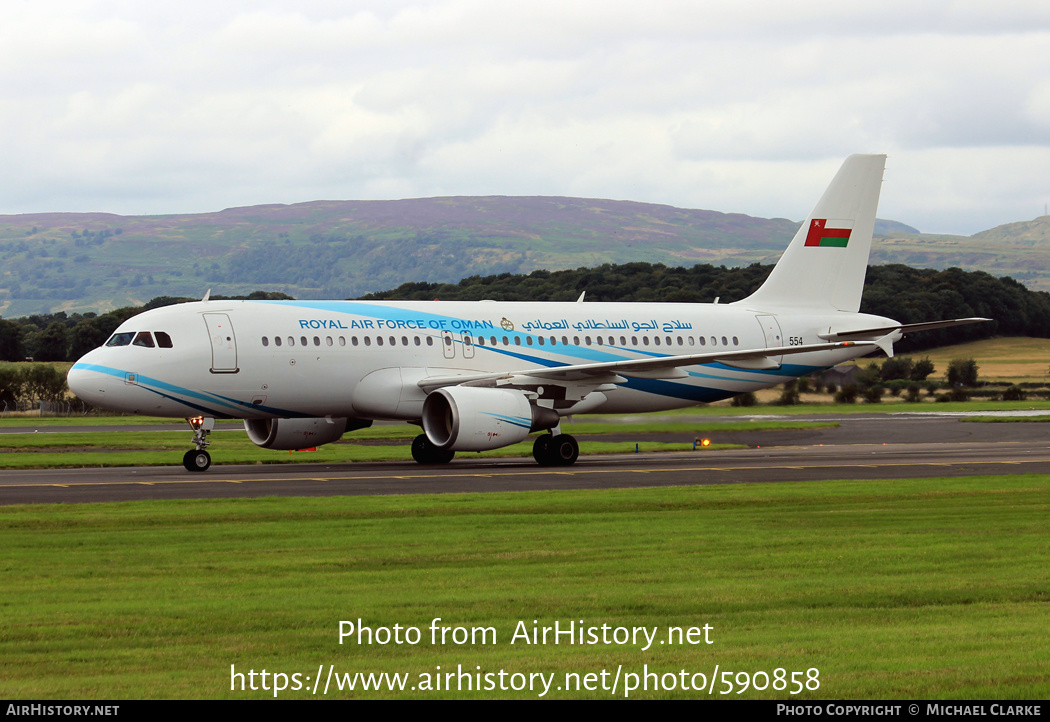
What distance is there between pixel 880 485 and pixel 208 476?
15034 millimetres

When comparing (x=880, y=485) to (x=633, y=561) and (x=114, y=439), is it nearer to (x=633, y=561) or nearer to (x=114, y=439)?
(x=633, y=561)

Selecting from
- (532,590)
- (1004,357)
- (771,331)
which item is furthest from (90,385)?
(1004,357)

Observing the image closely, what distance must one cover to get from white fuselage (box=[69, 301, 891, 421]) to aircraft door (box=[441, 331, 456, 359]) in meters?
0.03

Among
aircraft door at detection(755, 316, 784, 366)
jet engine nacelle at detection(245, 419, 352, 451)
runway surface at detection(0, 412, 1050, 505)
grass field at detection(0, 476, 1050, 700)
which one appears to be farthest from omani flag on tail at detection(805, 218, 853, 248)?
grass field at detection(0, 476, 1050, 700)

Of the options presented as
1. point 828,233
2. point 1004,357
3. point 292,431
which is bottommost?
point 292,431

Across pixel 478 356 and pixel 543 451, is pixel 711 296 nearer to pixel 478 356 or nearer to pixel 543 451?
pixel 478 356

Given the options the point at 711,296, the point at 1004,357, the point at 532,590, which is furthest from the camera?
the point at 711,296

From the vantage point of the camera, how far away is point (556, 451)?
112 ft

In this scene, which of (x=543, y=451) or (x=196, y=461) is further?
(x=543, y=451)

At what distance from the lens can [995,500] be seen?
22.5 m

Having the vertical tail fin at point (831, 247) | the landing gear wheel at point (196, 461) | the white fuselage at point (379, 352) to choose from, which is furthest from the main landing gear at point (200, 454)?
the vertical tail fin at point (831, 247)

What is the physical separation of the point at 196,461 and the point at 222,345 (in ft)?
9.66

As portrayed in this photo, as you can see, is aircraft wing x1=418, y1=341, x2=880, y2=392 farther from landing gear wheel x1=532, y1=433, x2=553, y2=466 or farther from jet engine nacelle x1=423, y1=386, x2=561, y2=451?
landing gear wheel x1=532, y1=433, x2=553, y2=466
